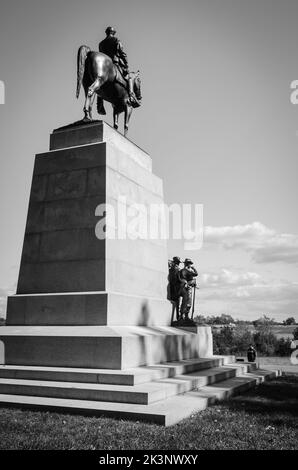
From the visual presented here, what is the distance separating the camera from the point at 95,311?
10672 millimetres

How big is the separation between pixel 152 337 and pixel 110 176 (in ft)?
14.7

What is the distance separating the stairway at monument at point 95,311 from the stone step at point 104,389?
0.02 meters

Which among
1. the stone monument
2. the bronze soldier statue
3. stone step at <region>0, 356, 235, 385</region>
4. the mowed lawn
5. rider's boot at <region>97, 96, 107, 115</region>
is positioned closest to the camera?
the mowed lawn

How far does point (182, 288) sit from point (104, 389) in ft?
23.9

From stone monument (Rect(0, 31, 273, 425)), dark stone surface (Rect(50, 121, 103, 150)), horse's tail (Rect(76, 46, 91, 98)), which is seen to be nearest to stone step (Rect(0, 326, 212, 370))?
stone monument (Rect(0, 31, 273, 425))

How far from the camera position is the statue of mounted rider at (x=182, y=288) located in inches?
589

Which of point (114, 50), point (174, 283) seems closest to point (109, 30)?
point (114, 50)

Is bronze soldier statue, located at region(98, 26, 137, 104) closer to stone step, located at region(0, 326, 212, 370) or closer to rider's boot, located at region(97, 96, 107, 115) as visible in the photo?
rider's boot, located at region(97, 96, 107, 115)

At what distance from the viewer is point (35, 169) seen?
43.0 feet

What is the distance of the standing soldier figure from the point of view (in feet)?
49.3

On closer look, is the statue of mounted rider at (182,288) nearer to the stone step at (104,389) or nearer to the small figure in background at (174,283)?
the small figure in background at (174,283)

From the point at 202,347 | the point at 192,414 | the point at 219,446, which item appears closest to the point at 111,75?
the point at 202,347

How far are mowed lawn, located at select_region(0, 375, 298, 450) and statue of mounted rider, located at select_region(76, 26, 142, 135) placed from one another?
8.79 meters

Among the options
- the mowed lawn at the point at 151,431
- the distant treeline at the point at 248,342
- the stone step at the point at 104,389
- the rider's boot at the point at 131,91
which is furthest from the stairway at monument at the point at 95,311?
the distant treeline at the point at 248,342
